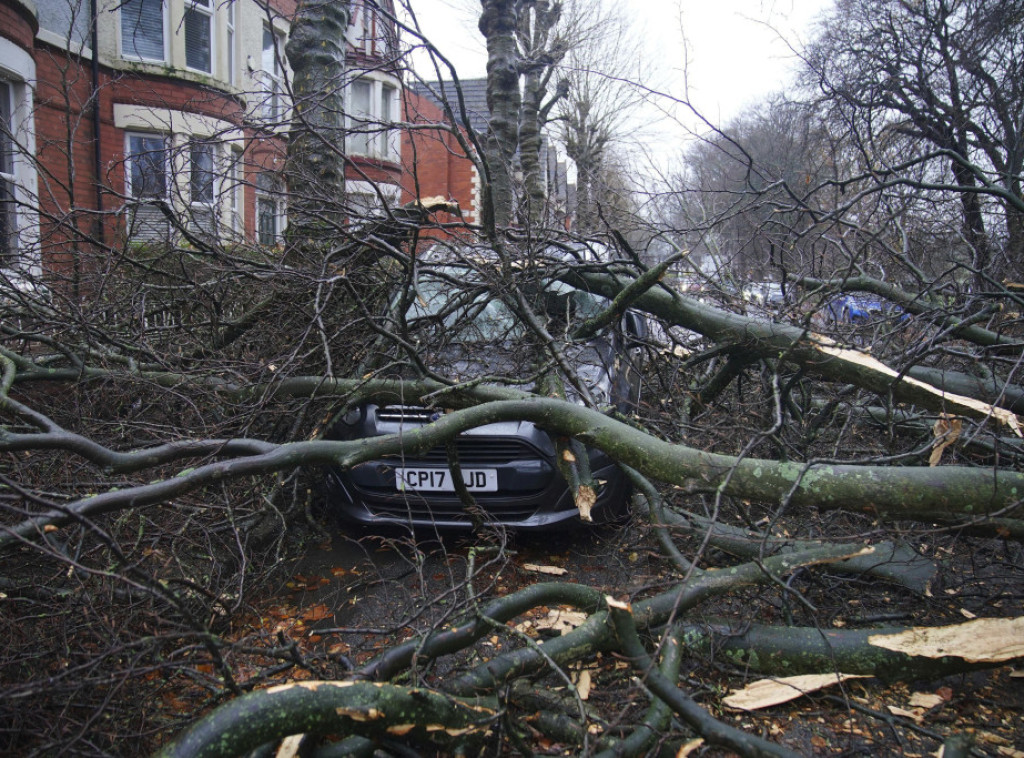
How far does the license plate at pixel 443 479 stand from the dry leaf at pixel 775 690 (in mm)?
1676

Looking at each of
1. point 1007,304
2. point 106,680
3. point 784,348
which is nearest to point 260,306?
point 106,680

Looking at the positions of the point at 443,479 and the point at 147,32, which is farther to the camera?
the point at 147,32

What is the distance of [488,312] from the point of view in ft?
16.0

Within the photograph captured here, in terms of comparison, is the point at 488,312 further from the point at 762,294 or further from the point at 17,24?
the point at 17,24

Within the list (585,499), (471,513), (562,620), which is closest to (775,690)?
(562,620)

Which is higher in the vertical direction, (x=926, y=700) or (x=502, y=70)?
(x=502, y=70)

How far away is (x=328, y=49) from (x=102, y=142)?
785cm

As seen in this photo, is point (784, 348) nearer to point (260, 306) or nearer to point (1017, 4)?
point (260, 306)

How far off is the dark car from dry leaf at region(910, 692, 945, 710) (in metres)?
1.66

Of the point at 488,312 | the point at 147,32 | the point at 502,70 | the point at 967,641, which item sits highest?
the point at 147,32

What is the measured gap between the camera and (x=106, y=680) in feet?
5.96

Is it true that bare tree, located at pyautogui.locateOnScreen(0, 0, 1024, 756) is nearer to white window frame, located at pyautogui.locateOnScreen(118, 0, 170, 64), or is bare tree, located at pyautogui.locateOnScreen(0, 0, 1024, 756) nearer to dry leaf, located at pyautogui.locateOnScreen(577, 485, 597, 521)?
dry leaf, located at pyautogui.locateOnScreen(577, 485, 597, 521)

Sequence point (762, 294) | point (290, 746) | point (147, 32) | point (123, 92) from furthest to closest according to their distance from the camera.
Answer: point (147, 32), point (123, 92), point (762, 294), point (290, 746)

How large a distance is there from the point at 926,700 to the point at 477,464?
89.1 inches
